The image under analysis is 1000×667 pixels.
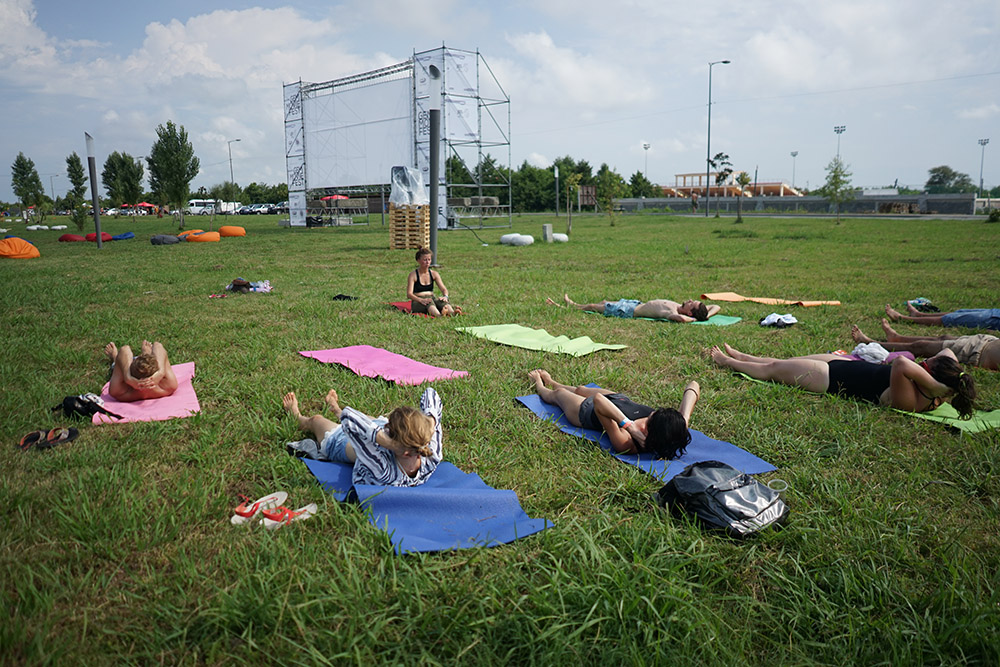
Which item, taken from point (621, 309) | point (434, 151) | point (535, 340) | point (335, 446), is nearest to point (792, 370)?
point (535, 340)

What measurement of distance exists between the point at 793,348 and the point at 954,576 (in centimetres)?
401

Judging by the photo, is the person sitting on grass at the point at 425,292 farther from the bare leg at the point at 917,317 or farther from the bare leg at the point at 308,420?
the bare leg at the point at 917,317

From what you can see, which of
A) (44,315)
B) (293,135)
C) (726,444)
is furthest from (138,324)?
(293,135)

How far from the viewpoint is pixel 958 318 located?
6.77 metres

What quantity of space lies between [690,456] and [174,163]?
107 ft

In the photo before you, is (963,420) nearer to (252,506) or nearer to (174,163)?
(252,506)

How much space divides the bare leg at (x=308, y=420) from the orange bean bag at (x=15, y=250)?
1534 cm

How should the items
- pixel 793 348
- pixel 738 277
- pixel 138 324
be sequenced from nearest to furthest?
1. pixel 793 348
2. pixel 138 324
3. pixel 738 277

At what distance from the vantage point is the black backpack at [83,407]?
3.99 m

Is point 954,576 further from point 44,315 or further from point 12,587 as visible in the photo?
point 44,315

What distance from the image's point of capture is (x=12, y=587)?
2.23 meters

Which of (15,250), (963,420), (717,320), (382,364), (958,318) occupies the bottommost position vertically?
(963,420)

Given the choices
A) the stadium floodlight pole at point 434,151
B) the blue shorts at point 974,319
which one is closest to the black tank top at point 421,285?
the stadium floodlight pole at point 434,151

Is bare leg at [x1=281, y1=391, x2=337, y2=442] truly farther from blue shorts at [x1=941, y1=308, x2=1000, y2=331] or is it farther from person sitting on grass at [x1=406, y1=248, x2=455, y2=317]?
blue shorts at [x1=941, y1=308, x2=1000, y2=331]
